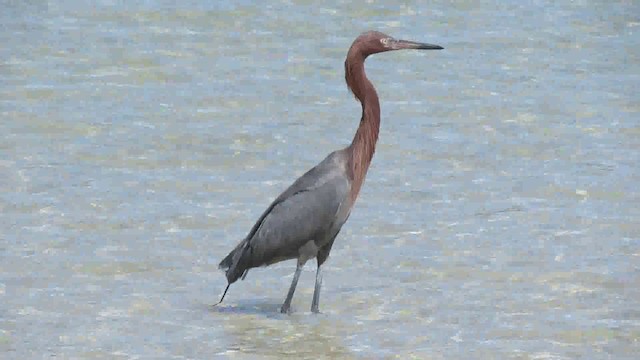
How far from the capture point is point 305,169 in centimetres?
1409

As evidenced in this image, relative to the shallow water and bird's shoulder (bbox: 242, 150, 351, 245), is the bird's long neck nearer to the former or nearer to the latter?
bird's shoulder (bbox: 242, 150, 351, 245)

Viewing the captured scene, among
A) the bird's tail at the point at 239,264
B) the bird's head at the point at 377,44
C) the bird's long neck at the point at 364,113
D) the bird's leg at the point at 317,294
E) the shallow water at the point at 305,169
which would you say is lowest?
the shallow water at the point at 305,169

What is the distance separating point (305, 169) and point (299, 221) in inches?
172

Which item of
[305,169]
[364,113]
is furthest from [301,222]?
[305,169]

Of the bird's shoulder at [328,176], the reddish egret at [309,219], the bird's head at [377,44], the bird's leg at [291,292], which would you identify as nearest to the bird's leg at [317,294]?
the reddish egret at [309,219]

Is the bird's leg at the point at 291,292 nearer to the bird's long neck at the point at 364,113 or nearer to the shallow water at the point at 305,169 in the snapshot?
the shallow water at the point at 305,169

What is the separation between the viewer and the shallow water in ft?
31.2

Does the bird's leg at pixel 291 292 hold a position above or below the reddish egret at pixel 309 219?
below

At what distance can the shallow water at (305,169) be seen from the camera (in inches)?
374

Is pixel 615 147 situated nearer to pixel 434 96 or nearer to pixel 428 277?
pixel 434 96

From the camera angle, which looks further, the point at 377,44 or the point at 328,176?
the point at 377,44

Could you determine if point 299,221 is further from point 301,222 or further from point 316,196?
point 316,196

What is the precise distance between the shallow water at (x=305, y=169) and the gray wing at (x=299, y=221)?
34 cm

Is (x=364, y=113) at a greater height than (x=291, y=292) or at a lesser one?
greater
